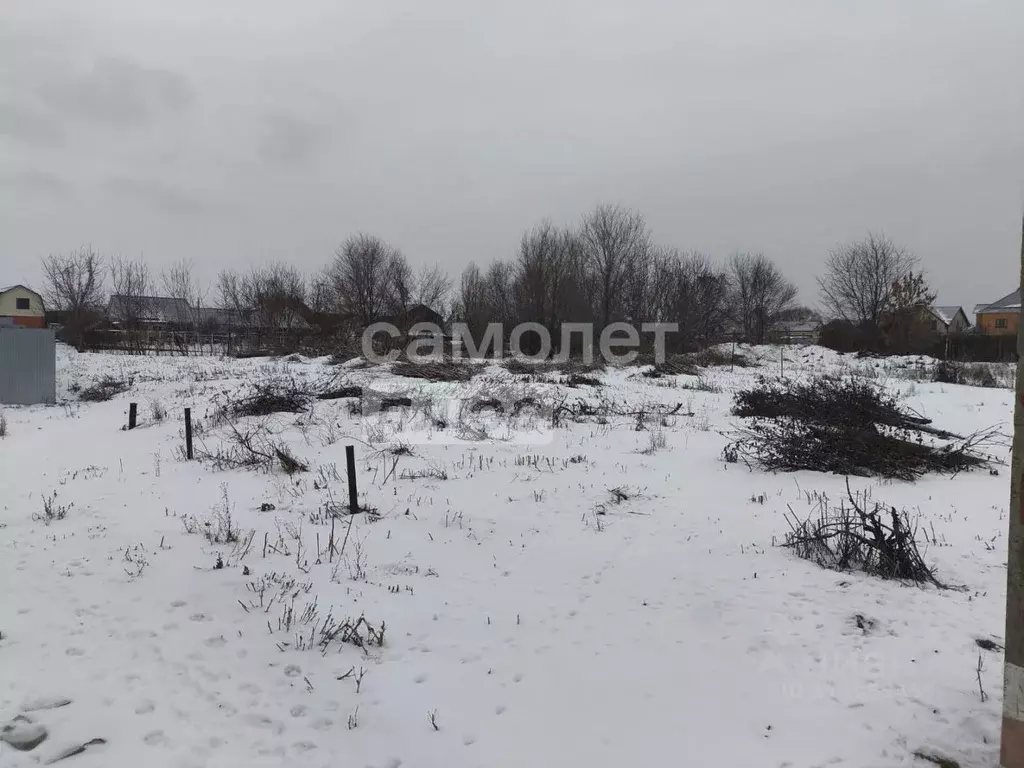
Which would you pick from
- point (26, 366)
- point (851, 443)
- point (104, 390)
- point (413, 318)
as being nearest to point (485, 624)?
point (851, 443)

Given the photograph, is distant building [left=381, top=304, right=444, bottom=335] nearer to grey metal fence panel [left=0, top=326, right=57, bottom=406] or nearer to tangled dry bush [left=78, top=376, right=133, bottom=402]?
tangled dry bush [left=78, top=376, right=133, bottom=402]

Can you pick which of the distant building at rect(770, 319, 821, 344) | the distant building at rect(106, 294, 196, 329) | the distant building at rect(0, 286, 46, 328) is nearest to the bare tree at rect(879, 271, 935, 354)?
the distant building at rect(770, 319, 821, 344)

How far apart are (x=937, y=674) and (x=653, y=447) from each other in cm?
630

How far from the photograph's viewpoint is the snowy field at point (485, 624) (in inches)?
104

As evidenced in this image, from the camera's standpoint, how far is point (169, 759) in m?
2.51

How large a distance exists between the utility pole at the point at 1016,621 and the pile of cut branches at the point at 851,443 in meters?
5.80

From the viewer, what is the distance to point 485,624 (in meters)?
3.80

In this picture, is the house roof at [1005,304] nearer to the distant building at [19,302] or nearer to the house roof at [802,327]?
the house roof at [802,327]

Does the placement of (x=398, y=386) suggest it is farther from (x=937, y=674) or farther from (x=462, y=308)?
(x=462, y=308)

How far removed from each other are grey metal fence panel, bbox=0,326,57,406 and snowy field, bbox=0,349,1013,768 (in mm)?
10243

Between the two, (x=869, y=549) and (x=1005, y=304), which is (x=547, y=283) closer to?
(x=869, y=549)

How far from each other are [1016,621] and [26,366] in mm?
20203

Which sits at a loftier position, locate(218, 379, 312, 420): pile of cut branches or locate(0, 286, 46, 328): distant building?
locate(0, 286, 46, 328): distant building

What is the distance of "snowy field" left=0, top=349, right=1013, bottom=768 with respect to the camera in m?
2.65
